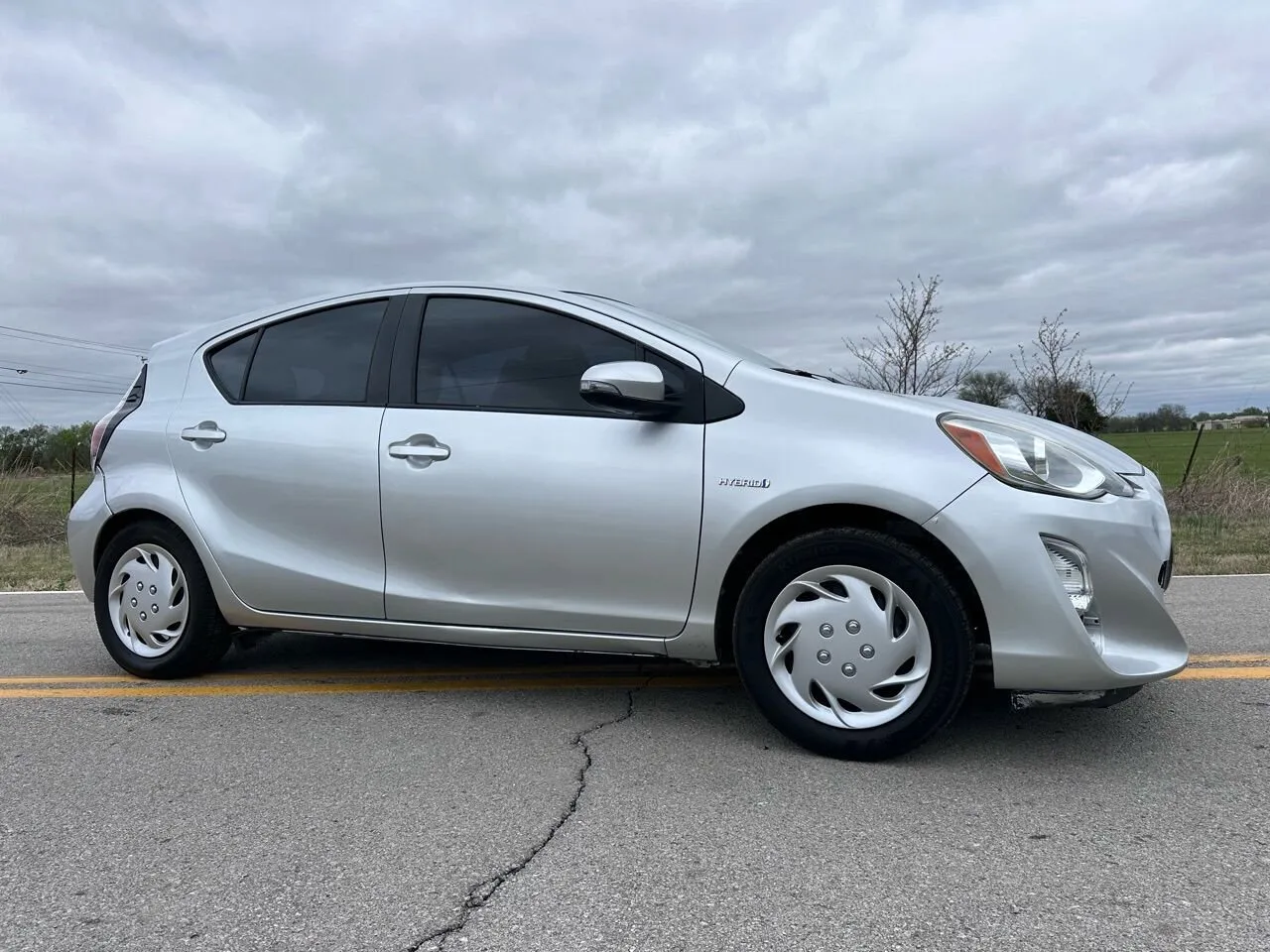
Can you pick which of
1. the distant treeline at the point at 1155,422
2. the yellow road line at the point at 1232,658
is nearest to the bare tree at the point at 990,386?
the distant treeline at the point at 1155,422

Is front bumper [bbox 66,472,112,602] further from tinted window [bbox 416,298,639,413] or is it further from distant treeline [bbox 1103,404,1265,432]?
distant treeline [bbox 1103,404,1265,432]

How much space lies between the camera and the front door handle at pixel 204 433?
4.06 metres

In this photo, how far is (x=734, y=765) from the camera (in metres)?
3.06

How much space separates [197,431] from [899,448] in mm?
2922

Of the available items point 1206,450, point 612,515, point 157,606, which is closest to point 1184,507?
point 1206,450

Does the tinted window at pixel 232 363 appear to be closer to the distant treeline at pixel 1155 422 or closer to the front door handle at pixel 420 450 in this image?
the front door handle at pixel 420 450

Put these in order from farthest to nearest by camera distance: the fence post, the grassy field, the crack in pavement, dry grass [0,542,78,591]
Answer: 1. the fence post
2. the grassy field
3. dry grass [0,542,78,591]
4. the crack in pavement

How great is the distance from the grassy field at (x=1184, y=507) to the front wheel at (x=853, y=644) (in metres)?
5.87

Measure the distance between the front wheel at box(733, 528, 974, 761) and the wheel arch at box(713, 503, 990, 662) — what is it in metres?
0.07

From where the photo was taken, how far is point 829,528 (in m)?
3.09

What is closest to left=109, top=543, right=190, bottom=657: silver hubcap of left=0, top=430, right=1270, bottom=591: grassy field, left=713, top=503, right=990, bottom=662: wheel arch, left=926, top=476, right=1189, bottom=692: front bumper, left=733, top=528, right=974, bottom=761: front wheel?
left=713, top=503, right=990, bottom=662: wheel arch

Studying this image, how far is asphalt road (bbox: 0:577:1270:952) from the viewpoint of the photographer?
2.10 metres

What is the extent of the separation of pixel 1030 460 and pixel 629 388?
1.29 metres

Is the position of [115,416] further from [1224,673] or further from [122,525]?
[1224,673]
